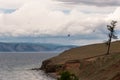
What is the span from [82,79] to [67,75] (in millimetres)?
41563

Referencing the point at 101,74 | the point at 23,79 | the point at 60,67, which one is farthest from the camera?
the point at 60,67

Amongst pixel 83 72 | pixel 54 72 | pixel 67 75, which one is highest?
pixel 67 75

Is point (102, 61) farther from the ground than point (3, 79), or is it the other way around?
point (102, 61)

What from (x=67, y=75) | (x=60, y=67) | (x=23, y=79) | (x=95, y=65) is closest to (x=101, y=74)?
(x=95, y=65)

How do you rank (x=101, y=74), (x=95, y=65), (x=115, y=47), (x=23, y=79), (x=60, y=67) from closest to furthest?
(x=101, y=74)
(x=95, y=65)
(x=23, y=79)
(x=60, y=67)
(x=115, y=47)

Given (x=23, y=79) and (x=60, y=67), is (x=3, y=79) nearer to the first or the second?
(x=23, y=79)

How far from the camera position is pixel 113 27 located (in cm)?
14438

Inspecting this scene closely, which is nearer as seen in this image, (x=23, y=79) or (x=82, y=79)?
(x=82, y=79)

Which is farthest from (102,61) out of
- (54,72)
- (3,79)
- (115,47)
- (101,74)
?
(115,47)

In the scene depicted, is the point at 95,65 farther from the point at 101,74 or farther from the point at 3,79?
the point at 3,79

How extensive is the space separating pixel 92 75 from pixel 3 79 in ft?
145

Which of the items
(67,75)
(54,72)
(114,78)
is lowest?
(54,72)

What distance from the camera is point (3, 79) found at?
140 m

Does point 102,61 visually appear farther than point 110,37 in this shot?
No
